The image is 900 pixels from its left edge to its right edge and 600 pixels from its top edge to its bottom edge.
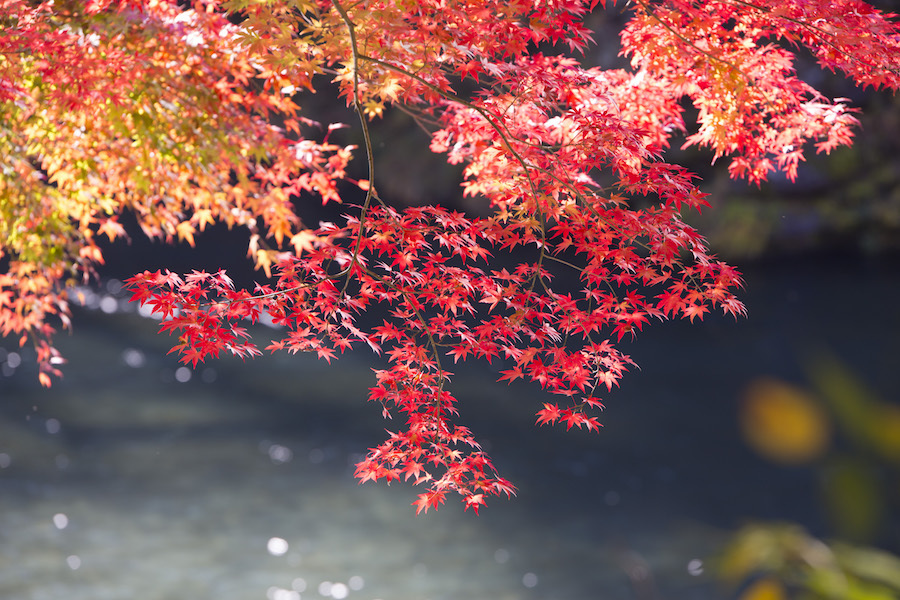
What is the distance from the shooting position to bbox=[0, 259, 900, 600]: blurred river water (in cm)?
617

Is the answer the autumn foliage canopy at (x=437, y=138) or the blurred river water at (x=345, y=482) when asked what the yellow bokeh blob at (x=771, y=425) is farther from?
the autumn foliage canopy at (x=437, y=138)

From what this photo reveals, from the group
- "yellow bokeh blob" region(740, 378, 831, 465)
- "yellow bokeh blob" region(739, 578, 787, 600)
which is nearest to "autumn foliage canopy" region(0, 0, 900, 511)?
"yellow bokeh blob" region(739, 578, 787, 600)

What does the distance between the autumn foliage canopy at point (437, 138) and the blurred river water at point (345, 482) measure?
2037 millimetres

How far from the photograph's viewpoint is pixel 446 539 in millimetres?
6641

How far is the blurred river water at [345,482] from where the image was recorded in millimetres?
6172

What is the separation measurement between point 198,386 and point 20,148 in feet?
20.9

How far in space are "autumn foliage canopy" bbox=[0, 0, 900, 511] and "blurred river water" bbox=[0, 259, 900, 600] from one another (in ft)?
6.68

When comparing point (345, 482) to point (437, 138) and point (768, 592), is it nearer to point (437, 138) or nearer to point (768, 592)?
point (437, 138)

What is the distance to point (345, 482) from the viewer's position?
302 inches

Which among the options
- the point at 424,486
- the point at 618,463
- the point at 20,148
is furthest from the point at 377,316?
the point at 20,148

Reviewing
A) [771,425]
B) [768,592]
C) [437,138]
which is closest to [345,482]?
[771,425]

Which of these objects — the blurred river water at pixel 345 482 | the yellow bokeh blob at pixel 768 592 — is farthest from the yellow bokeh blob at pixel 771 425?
the yellow bokeh blob at pixel 768 592

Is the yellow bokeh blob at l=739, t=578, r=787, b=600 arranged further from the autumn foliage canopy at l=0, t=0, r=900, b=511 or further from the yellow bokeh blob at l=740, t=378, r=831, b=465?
the yellow bokeh blob at l=740, t=378, r=831, b=465

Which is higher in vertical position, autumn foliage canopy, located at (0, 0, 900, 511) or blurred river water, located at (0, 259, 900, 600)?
autumn foliage canopy, located at (0, 0, 900, 511)
